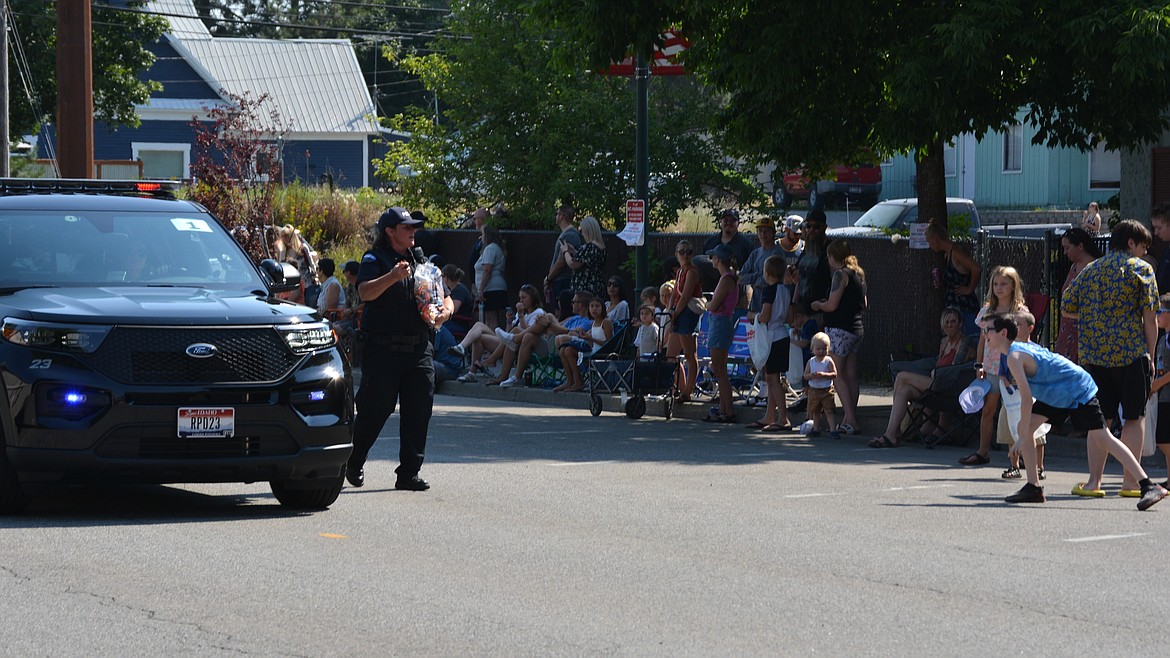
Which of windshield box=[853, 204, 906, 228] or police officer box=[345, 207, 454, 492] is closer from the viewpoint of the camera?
police officer box=[345, 207, 454, 492]

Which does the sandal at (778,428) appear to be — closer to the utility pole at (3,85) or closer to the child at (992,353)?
the child at (992,353)

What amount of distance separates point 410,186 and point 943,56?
56.6ft

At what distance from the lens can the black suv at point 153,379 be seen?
932 cm

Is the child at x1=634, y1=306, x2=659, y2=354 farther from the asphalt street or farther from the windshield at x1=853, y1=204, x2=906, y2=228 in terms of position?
the windshield at x1=853, y1=204, x2=906, y2=228

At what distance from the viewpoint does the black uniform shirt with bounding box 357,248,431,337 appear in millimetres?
10820

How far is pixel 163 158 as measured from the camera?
186 ft

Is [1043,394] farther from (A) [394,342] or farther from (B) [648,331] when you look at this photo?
(B) [648,331]

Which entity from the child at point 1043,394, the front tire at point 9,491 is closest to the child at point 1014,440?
the child at point 1043,394

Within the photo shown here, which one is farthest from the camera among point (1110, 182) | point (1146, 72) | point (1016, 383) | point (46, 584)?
point (1110, 182)

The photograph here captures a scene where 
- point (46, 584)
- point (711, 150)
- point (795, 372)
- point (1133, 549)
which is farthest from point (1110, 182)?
point (46, 584)

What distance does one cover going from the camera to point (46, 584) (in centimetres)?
778

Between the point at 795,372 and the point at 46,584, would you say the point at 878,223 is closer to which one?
the point at 795,372

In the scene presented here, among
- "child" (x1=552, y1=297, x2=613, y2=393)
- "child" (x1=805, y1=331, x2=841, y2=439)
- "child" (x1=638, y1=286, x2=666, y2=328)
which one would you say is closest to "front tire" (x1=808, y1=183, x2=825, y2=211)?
"child" (x1=552, y1=297, x2=613, y2=393)

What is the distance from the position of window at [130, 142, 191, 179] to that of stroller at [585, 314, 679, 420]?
4112 cm
